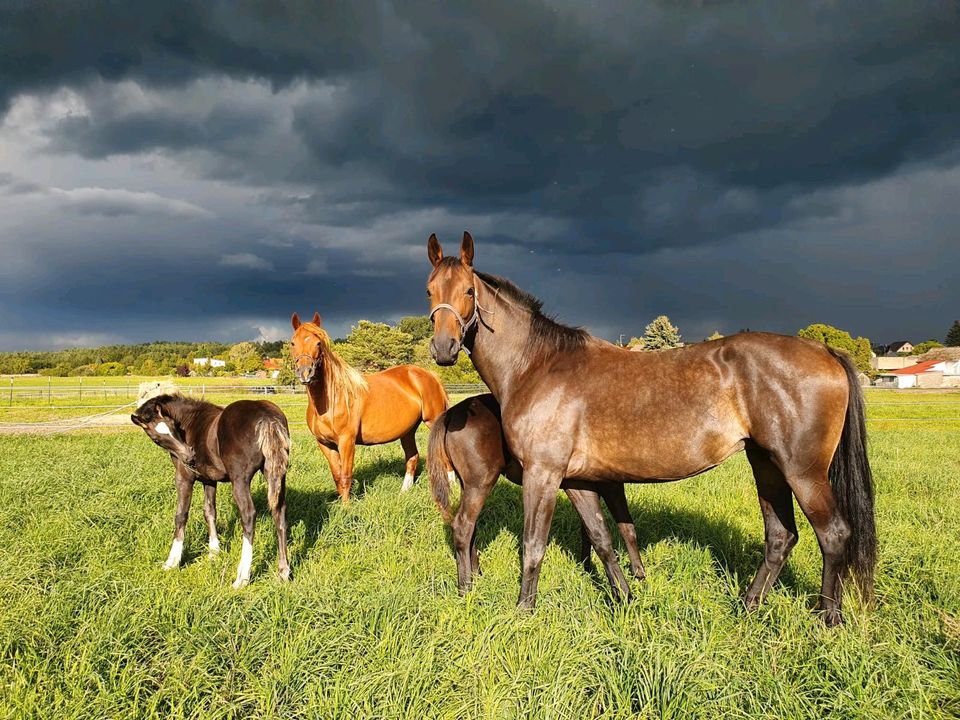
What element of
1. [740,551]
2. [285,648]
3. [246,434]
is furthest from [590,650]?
[246,434]

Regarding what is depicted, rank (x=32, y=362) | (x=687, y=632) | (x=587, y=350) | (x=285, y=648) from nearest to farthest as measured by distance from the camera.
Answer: (x=285, y=648) → (x=687, y=632) → (x=587, y=350) → (x=32, y=362)

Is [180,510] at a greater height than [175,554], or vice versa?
[180,510]

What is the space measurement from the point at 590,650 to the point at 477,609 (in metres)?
0.87

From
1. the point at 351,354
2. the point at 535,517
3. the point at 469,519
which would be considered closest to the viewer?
the point at 535,517

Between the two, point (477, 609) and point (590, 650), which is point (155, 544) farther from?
point (590, 650)

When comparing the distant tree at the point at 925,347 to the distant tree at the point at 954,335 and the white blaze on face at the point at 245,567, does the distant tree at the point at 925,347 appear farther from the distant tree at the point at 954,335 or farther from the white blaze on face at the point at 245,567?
the white blaze on face at the point at 245,567

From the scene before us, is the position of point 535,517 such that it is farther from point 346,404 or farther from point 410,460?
point 410,460

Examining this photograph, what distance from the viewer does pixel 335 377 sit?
7.74m

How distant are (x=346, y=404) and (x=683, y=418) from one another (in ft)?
17.6

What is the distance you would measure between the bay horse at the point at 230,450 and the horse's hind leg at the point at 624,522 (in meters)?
3.04

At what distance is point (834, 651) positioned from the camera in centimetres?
311

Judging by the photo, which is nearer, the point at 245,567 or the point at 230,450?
the point at 245,567

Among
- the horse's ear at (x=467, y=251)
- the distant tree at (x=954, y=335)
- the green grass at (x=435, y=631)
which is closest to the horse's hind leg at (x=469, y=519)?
the green grass at (x=435, y=631)

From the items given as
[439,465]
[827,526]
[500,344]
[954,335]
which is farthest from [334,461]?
[954,335]
